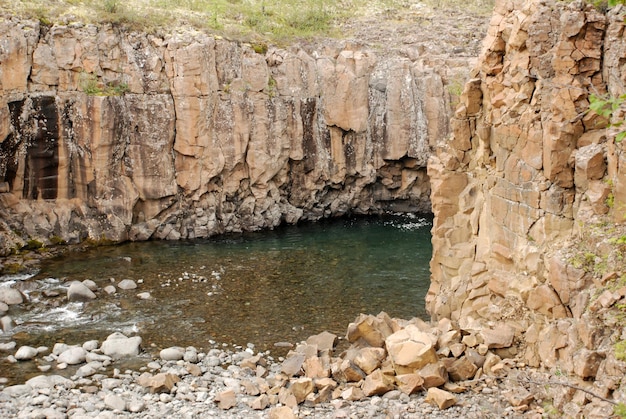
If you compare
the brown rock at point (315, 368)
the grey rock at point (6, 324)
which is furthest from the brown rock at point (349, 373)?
the grey rock at point (6, 324)

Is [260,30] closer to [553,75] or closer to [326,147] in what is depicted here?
[326,147]

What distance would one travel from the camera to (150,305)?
21031mm

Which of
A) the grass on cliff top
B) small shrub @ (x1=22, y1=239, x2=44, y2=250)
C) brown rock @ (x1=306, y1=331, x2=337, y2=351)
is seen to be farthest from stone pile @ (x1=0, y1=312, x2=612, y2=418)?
the grass on cliff top

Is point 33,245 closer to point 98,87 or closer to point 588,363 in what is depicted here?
point 98,87

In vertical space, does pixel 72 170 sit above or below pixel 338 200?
above

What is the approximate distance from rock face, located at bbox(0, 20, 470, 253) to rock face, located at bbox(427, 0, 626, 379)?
56.2 ft

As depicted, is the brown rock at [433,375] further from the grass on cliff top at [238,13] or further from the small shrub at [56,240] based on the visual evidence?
the grass on cliff top at [238,13]

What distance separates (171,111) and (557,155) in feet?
71.7

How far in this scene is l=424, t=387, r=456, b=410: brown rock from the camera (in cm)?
1211

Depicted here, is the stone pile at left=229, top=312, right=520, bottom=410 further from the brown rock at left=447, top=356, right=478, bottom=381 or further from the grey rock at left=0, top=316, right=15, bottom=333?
the grey rock at left=0, top=316, right=15, bottom=333

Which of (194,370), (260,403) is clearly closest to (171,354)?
(194,370)

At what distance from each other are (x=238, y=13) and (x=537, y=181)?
28791 millimetres

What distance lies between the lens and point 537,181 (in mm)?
13891

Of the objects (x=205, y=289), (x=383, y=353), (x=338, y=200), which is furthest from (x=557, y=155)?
(x=338, y=200)
